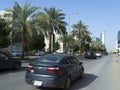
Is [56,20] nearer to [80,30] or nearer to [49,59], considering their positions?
[80,30]

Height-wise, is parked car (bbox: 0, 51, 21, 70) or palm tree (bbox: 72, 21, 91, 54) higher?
palm tree (bbox: 72, 21, 91, 54)

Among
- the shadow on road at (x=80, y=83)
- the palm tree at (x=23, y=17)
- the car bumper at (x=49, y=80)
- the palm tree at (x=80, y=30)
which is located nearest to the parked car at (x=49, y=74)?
the car bumper at (x=49, y=80)

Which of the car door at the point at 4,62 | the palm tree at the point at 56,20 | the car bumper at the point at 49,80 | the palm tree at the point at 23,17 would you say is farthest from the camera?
the palm tree at the point at 56,20

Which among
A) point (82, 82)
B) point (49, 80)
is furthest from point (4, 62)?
point (49, 80)

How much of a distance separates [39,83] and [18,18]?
96.1ft

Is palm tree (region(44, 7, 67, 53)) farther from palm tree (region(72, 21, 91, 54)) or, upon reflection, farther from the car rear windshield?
the car rear windshield

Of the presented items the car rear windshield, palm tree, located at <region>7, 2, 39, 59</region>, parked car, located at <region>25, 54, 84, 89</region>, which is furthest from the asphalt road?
palm tree, located at <region>7, 2, 39, 59</region>

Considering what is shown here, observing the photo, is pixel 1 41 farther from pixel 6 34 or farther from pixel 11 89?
pixel 11 89

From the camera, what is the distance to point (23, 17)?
3972 centimetres

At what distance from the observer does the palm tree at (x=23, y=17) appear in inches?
1555

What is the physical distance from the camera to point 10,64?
20.9 m

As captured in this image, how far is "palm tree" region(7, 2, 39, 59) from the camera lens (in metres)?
39.5

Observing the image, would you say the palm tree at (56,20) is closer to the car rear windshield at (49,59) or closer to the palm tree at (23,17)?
the palm tree at (23,17)

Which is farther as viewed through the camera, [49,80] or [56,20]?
[56,20]
